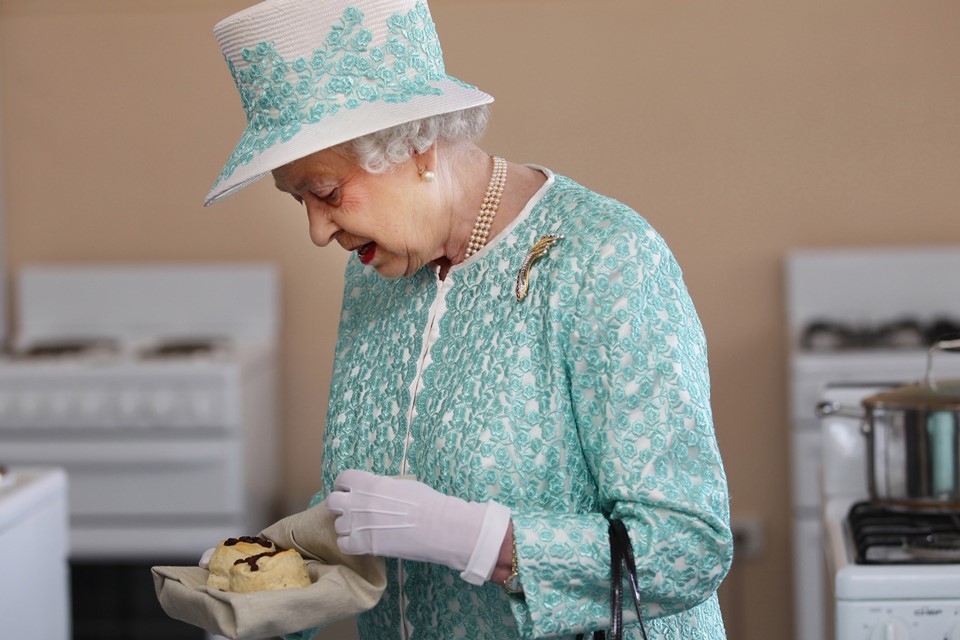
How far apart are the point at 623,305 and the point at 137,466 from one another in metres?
1.96

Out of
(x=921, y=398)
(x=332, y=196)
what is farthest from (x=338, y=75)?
(x=921, y=398)

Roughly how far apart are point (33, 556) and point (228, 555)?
64 cm

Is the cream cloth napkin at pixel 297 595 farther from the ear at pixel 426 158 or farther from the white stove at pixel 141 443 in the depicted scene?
the white stove at pixel 141 443

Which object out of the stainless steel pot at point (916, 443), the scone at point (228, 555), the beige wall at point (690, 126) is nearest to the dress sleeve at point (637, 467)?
the scone at point (228, 555)

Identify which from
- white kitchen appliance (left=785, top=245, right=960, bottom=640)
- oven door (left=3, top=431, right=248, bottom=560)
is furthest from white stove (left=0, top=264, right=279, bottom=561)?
white kitchen appliance (left=785, top=245, right=960, bottom=640)

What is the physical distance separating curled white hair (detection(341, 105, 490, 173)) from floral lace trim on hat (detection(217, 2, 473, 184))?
1.3 inches

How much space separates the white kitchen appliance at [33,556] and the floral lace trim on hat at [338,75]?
738 millimetres

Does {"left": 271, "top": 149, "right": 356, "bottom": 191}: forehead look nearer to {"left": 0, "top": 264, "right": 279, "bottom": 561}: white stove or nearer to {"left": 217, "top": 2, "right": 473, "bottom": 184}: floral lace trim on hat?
{"left": 217, "top": 2, "right": 473, "bottom": 184}: floral lace trim on hat

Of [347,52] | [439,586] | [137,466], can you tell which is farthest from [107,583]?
[347,52]

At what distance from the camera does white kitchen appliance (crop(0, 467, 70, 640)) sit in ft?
5.09

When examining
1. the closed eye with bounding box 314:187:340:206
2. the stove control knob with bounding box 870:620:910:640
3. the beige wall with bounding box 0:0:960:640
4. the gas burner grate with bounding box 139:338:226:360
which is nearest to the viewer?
the closed eye with bounding box 314:187:340:206

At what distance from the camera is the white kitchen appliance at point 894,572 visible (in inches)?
59.1

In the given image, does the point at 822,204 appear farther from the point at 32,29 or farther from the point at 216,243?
the point at 32,29

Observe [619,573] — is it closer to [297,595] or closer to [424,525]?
[424,525]
